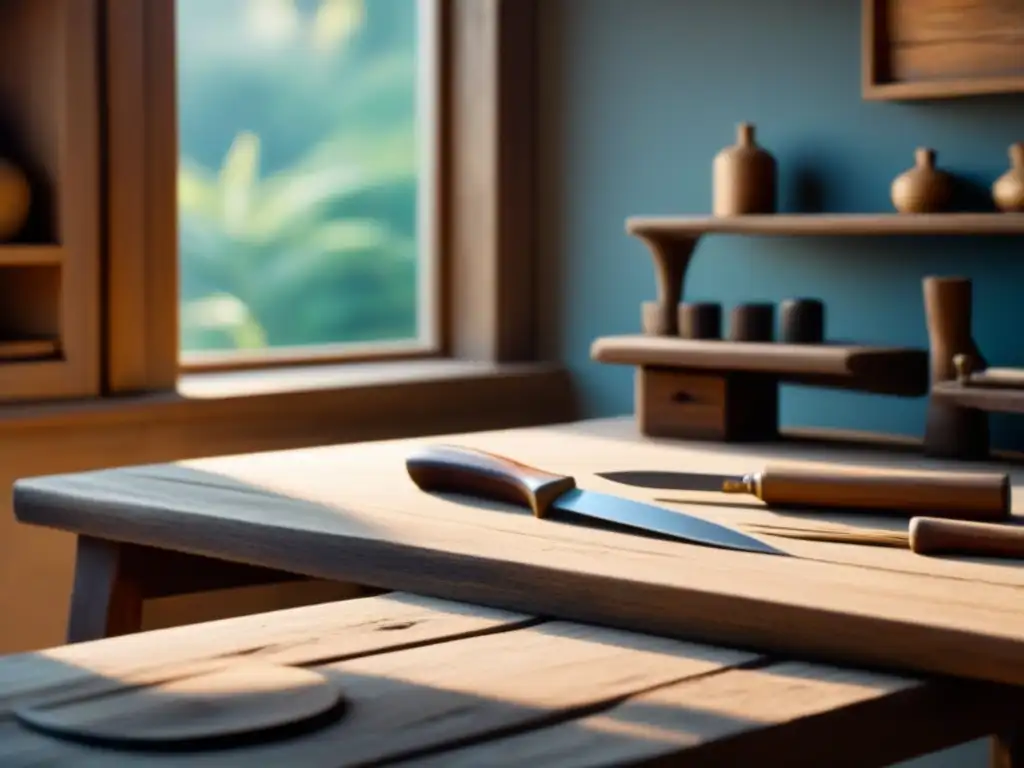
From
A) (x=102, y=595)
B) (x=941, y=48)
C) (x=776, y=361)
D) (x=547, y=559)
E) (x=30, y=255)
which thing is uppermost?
(x=941, y=48)

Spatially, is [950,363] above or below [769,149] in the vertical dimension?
below

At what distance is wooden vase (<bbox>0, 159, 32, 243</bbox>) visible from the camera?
90.3 inches

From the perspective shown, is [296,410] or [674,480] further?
A: [296,410]

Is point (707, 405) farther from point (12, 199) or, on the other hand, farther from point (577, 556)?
point (12, 199)

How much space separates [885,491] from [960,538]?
0.56ft

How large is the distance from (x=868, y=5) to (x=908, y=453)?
2.18ft

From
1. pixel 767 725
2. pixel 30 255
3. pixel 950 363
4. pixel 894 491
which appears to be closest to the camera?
pixel 767 725

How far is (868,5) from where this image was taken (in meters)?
2.33

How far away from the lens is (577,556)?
1379mm

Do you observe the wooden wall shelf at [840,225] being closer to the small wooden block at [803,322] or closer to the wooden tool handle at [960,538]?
the small wooden block at [803,322]

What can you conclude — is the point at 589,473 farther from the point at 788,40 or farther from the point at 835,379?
the point at 788,40

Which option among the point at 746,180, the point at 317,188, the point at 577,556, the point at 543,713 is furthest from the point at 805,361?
the point at 543,713

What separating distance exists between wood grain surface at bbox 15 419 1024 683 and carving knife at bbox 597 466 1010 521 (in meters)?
0.02

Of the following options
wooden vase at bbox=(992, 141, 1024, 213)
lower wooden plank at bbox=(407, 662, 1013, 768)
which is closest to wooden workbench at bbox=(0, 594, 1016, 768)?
lower wooden plank at bbox=(407, 662, 1013, 768)
